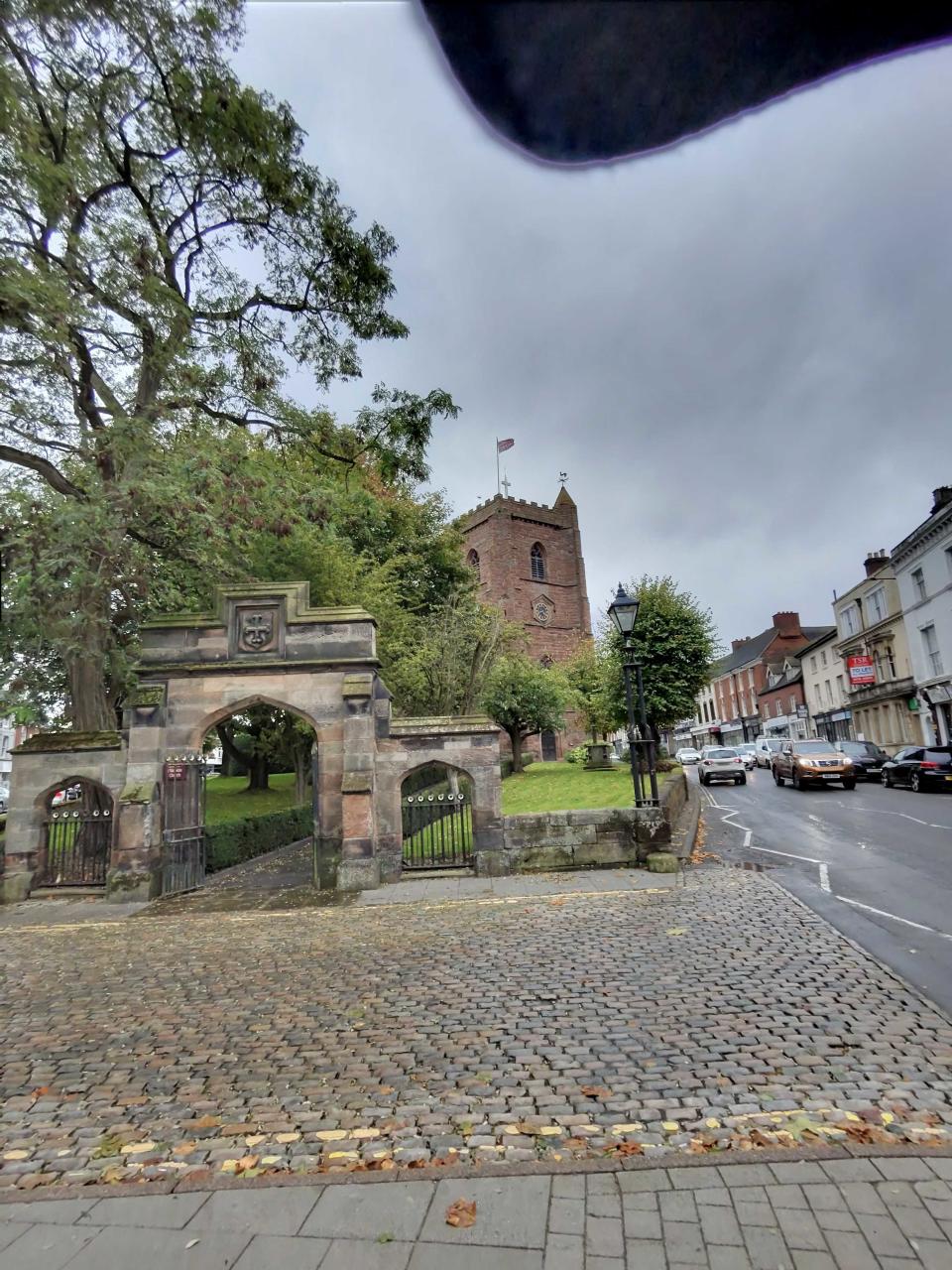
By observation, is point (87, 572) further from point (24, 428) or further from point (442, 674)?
point (442, 674)

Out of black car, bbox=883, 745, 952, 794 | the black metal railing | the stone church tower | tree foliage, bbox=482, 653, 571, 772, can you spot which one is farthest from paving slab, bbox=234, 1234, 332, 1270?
the stone church tower

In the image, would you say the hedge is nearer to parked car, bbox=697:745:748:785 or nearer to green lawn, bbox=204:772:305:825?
green lawn, bbox=204:772:305:825

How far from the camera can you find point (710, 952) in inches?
248

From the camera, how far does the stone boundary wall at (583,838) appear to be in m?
11.2

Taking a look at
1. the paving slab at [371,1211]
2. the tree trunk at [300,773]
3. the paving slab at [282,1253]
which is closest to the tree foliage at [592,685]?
the tree trunk at [300,773]

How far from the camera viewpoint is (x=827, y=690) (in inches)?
2099

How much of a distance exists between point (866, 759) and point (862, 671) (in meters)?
16.1

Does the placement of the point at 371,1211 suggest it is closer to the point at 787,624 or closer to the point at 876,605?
the point at 876,605

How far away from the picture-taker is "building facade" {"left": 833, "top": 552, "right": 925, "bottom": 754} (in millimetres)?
39219

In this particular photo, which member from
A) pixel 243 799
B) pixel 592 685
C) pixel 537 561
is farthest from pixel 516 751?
pixel 537 561

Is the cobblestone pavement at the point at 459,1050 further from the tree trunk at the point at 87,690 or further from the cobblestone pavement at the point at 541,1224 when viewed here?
the tree trunk at the point at 87,690

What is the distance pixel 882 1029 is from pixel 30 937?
9.29 meters

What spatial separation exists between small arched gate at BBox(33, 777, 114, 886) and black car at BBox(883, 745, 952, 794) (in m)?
23.3

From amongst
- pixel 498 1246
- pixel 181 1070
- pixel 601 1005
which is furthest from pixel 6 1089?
pixel 601 1005
